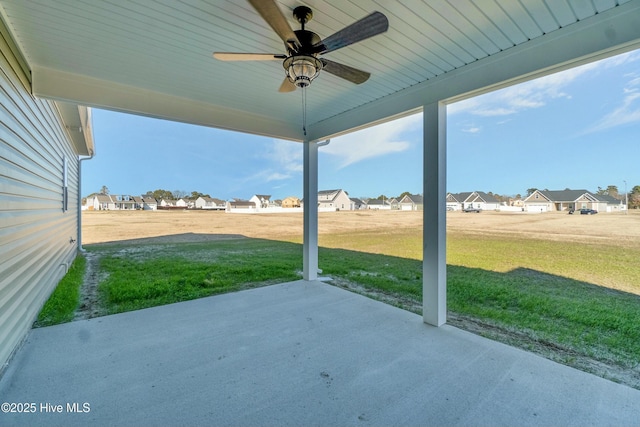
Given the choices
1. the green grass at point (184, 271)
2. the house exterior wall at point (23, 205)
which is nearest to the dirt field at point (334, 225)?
the green grass at point (184, 271)

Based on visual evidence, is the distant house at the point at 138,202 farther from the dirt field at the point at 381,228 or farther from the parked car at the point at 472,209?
the parked car at the point at 472,209

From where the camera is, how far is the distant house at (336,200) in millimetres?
8462

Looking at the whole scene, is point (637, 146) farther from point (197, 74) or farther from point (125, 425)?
point (125, 425)

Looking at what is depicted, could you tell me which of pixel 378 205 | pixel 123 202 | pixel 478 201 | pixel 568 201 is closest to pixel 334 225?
pixel 378 205

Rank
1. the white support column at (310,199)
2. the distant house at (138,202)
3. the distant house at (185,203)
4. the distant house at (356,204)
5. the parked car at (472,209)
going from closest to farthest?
the white support column at (310,199) → the parked car at (472,209) → the distant house at (356,204) → the distant house at (138,202) → the distant house at (185,203)

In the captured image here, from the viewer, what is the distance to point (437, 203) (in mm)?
2582

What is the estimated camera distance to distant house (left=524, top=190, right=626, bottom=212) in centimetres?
293

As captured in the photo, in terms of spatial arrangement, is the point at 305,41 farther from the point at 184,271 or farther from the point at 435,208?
the point at 184,271

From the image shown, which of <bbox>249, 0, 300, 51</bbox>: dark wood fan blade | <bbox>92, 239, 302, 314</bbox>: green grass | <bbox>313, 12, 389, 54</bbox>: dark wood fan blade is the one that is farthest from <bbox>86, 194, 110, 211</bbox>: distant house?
<bbox>313, 12, 389, 54</bbox>: dark wood fan blade

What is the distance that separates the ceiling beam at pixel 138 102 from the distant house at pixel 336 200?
184 inches

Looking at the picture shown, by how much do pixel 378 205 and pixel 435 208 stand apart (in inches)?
202

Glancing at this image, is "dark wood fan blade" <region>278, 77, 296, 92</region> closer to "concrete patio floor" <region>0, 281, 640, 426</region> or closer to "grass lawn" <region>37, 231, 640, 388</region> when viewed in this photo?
"concrete patio floor" <region>0, 281, 640, 426</region>

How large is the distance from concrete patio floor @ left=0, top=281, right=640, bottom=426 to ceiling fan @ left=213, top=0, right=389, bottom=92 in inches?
78.9

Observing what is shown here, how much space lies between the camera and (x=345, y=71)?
190 cm
